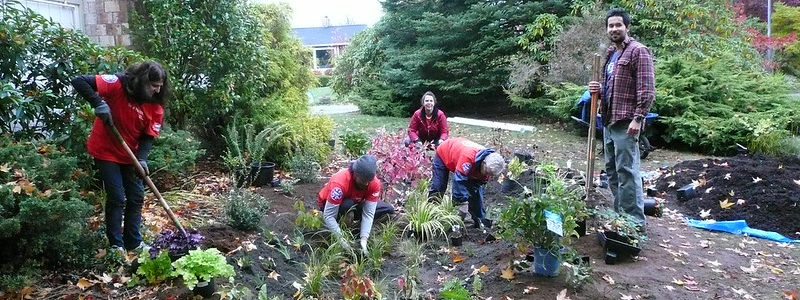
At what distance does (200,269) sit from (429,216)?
6.92ft

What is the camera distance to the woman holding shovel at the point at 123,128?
341 cm

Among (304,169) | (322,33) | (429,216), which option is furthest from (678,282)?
(322,33)

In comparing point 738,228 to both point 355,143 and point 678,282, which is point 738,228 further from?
point 355,143

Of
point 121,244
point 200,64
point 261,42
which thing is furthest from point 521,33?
point 121,244

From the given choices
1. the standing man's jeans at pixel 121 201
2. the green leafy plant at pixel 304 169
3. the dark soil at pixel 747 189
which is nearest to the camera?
the standing man's jeans at pixel 121 201

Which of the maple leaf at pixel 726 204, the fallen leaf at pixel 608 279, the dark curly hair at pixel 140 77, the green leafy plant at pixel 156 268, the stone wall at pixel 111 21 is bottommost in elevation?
the fallen leaf at pixel 608 279

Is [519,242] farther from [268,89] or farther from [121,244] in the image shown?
[268,89]

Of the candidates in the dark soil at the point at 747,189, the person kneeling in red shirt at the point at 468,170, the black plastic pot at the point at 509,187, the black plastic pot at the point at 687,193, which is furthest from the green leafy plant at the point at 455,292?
the black plastic pot at the point at 687,193

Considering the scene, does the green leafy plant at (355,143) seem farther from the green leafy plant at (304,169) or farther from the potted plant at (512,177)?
the potted plant at (512,177)

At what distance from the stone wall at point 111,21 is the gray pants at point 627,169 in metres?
5.40

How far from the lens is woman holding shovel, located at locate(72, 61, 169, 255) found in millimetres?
3406

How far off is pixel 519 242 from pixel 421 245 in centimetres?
76

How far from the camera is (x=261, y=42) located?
7.24 meters

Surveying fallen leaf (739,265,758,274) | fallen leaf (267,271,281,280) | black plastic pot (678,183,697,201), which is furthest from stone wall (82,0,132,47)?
fallen leaf (739,265,758,274)
